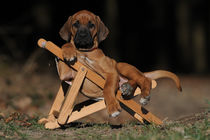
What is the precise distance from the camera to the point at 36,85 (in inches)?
380

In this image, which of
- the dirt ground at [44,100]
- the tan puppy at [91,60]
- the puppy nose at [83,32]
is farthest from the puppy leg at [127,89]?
the dirt ground at [44,100]

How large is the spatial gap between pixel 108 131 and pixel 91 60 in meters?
0.95

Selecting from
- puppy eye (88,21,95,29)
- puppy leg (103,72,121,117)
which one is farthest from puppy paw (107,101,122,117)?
puppy eye (88,21,95,29)

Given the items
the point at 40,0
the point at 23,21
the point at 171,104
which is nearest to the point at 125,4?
the point at 23,21

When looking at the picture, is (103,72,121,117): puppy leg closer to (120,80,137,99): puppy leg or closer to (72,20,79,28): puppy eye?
(120,80,137,99): puppy leg

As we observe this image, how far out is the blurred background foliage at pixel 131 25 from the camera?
17.6 metres

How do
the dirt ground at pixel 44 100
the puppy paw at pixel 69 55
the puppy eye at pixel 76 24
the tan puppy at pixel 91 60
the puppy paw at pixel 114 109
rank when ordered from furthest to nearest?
the dirt ground at pixel 44 100
the puppy eye at pixel 76 24
the tan puppy at pixel 91 60
the puppy paw at pixel 69 55
the puppy paw at pixel 114 109

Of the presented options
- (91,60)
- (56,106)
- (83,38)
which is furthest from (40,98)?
(83,38)

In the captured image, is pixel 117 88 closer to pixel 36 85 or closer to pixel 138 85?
pixel 138 85

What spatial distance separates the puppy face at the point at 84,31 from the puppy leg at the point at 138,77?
54 centimetres

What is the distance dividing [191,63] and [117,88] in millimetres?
19163

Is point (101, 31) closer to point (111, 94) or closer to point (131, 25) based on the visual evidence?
point (111, 94)

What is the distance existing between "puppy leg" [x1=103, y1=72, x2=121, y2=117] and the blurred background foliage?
32.9 ft

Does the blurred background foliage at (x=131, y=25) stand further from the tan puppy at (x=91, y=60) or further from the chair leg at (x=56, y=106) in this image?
the tan puppy at (x=91, y=60)
